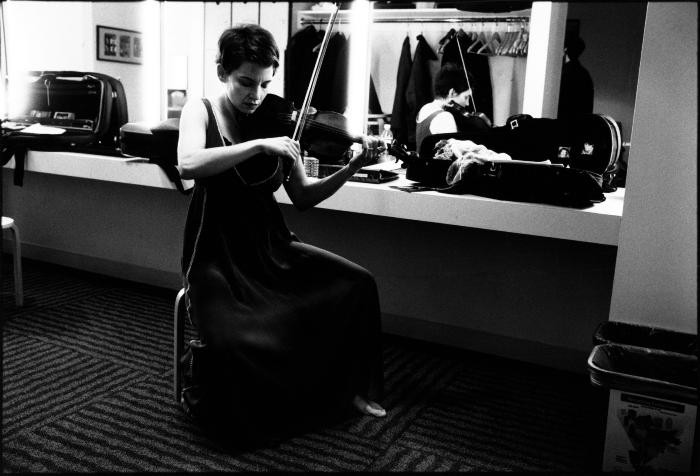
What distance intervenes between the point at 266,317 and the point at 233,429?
11.4 inches

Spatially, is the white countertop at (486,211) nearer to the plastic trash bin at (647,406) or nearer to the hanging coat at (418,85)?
the plastic trash bin at (647,406)

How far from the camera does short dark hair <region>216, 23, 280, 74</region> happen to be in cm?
163

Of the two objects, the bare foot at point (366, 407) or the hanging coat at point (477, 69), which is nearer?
the bare foot at point (366, 407)

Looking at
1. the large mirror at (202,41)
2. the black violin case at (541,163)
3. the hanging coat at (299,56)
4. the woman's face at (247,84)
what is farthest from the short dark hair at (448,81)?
the woman's face at (247,84)

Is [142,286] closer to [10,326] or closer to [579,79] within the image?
[10,326]

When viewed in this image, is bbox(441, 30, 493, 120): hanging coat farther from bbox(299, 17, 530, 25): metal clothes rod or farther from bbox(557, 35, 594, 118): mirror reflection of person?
bbox(557, 35, 594, 118): mirror reflection of person

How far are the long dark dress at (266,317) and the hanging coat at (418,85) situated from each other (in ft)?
8.14

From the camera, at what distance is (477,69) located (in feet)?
13.4

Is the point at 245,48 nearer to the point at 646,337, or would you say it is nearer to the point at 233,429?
the point at 233,429

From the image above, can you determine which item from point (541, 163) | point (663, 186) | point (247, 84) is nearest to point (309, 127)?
point (247, 84)

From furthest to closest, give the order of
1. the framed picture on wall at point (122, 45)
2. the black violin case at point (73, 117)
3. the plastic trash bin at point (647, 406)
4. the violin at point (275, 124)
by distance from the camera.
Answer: the framed picture on wall at point (122, 45)
the black violin case at point (73, 117)
the violin at point (275, 124)
the plastic trash bin at point (647, 406)

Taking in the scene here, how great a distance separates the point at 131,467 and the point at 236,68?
999 mm

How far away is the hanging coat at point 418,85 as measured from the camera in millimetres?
4129

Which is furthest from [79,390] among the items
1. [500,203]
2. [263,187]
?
[500,203]
